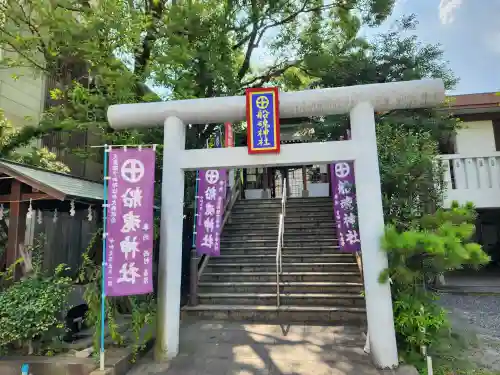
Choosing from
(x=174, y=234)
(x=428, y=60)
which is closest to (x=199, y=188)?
(x=174, y=234)

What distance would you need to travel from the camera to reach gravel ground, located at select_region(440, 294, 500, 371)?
19.0ft

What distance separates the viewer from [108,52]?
8.86 metres

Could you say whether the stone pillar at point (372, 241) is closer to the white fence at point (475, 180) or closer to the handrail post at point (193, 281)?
the handrail post at point (193, 281)

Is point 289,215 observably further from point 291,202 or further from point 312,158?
point 312,158

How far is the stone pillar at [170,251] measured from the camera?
5789 mm

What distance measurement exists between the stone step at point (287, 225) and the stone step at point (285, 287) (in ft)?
9.87

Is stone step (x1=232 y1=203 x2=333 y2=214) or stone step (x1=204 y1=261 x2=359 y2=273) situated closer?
stone step (x1=204 y1=261 x2=359 y2=273)

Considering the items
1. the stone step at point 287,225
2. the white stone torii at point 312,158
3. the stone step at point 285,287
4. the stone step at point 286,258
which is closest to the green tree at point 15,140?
the white stone torii at point 312,158

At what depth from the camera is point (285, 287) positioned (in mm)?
8867

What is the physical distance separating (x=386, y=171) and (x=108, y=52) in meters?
7.49

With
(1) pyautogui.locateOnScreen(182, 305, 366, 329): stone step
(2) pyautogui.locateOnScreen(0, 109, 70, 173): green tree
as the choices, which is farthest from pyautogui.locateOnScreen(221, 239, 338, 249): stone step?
(2) pyautogui.locateOnScreen(0, 109, 70, 173): green tree

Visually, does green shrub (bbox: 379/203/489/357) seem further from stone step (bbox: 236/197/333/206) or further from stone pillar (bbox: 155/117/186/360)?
stone step (bbox: 236/197/333/206)

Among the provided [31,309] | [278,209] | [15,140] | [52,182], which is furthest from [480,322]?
[15,140]

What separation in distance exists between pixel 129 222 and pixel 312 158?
3.21 metres
